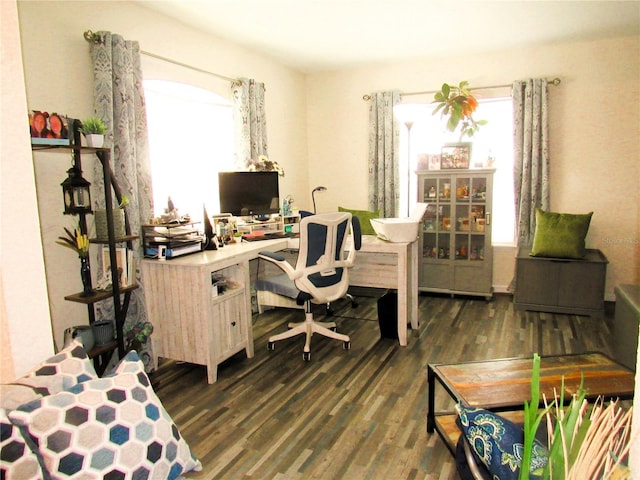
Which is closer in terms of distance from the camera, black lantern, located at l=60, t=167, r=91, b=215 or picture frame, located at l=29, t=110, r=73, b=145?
picture frame, located at l=29, t=110, r=73, b=145

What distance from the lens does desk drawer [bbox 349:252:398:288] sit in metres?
3.67

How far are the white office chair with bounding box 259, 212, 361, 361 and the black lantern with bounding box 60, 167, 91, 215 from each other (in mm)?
1249

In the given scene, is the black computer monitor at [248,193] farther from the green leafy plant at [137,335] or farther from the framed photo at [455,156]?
the framed photo at [455,156]

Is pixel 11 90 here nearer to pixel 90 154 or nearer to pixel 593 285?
pixel 90 154

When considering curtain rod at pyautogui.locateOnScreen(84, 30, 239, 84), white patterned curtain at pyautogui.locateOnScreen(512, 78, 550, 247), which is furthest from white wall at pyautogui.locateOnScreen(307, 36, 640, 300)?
curtain rod at pyautogui.locateOnScreen(84, 30, 239, 84)

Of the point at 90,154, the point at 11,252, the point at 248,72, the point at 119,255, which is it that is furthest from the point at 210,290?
the point at 248,72

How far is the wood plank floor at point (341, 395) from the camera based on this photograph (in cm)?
208

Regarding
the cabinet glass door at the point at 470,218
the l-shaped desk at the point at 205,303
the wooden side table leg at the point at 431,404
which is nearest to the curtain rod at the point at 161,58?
the l-shaped desk at the point at 205,303

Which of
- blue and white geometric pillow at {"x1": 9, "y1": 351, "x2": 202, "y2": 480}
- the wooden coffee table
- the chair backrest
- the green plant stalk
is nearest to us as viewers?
the green plant stalk

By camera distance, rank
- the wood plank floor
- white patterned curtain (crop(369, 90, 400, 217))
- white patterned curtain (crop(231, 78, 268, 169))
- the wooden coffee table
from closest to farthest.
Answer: the wooden coffee table, the wood plank floor, white patterned curtain (crop(231, 78, 268, 169)), white patterned curtain (crop(369, 90, 400, 217))

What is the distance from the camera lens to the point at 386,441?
223 centimetres

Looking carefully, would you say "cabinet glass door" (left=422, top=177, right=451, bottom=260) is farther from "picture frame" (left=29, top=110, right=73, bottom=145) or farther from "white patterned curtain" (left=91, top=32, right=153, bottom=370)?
"picture frame" (left=29, top=110, right=73, bottom=145)

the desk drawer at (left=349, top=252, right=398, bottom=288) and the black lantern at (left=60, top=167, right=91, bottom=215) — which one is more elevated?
the black lantern at (left=60, top=167, right=91, bottom=215)

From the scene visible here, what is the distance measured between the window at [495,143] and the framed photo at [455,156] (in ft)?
0.60
